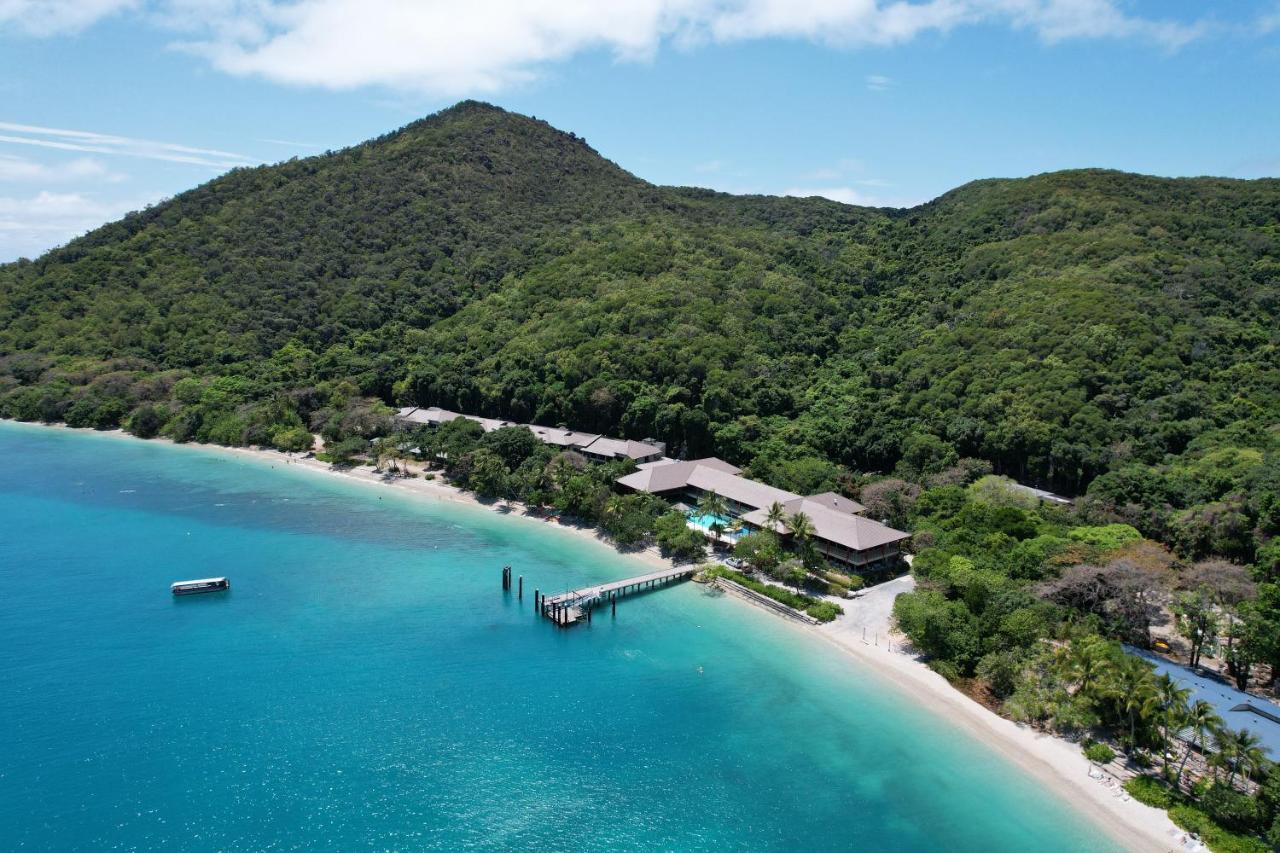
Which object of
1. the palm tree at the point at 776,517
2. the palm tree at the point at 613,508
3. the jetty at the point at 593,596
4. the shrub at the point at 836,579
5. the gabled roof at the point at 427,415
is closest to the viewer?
the jetty at the point at 593,596

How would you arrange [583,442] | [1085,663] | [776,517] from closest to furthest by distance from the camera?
[1085,663] → [776,517] → [583,442]

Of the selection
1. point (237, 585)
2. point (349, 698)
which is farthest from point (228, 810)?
point (237, 585)

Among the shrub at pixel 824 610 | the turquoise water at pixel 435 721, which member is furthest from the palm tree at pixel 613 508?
the shrub at pixel 824 610

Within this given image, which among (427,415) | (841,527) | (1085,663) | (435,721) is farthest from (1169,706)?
(427,415)

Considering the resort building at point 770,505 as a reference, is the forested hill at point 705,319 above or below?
above

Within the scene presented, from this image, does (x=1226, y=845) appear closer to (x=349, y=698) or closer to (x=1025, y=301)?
(x=349, y=698)

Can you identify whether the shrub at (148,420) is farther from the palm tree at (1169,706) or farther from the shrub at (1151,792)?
the palm tree at (1169,706)

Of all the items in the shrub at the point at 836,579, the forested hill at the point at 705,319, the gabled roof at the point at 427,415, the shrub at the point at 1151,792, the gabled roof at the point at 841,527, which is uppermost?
the forested hill at the point at 705,319

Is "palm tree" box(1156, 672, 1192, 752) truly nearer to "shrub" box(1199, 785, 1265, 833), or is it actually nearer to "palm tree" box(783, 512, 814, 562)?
"shrub" box(1199, 785, 1265, 833)

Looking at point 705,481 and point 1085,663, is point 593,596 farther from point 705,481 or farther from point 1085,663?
point 1085,663
